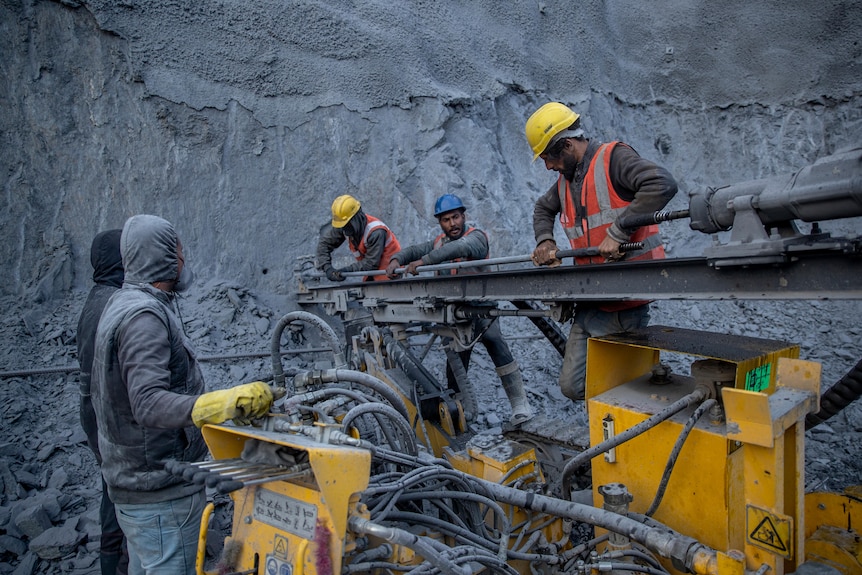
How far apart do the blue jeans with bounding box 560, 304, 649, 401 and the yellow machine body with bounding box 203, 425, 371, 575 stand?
1970 mm

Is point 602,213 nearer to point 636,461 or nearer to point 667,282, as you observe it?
point 667,282

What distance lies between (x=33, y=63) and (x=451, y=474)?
749cm

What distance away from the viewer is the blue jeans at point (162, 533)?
2178 mm

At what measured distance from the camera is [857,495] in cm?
241

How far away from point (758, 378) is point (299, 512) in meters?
1.72

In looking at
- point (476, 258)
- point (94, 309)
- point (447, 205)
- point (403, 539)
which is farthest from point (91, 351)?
point (447, 205)

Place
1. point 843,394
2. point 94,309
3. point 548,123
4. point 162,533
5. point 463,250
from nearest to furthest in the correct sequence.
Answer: point 162,533 → point 843,394 → point 94,309 → point 548,123 → point 463,250

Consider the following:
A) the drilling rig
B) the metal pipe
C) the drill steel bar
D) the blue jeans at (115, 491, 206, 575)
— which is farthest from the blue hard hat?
the blue jeans at (115, 491, 206, 575)

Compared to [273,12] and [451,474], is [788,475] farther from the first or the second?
[273,12]

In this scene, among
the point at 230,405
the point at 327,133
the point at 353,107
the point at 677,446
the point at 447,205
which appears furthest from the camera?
the point at 353,107

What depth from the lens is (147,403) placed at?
1.91 m

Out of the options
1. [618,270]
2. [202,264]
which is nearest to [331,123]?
[202,264]

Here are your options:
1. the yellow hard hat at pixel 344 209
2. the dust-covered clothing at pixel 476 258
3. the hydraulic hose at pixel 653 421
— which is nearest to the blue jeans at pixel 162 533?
the hydraulic hose at pixel 653 421

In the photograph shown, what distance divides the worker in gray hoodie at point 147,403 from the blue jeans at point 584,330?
6.80 feet
